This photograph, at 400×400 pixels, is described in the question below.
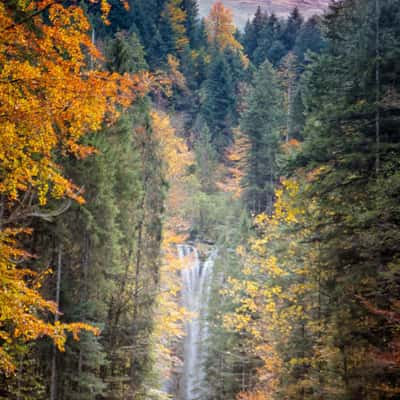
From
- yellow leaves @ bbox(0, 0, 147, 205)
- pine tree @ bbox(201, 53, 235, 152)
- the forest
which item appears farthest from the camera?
pine tree @ bbox(201, 53, 235, 152)

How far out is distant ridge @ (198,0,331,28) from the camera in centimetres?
6956

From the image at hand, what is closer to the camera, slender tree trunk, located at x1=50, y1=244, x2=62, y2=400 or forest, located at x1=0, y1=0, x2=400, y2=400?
forest, located at x1=0, y1=0, x2=400, y2=400

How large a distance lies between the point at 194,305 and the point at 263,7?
182ft

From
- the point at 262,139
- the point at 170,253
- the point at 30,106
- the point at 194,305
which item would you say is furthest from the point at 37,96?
the point at 262,139

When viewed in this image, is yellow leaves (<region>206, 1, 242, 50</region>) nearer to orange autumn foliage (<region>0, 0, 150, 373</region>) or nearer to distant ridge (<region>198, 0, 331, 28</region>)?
distant ridge (<region>198, 0, 331, 28</region>)

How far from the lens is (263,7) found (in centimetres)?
7262

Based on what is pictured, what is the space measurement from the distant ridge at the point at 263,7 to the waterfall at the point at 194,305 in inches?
1927

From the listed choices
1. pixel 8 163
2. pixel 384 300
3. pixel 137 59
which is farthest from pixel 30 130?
pixel 137 59

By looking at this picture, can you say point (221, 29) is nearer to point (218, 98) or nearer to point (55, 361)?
point (218, 98)

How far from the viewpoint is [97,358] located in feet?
36.8

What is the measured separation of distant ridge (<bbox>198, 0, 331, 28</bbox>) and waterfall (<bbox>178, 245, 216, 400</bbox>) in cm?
4896

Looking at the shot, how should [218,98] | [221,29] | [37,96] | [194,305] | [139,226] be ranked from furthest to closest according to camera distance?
1. [221,29]
2. [218,98]
3. [194,305]
4. [139,226]
5. [37,96]

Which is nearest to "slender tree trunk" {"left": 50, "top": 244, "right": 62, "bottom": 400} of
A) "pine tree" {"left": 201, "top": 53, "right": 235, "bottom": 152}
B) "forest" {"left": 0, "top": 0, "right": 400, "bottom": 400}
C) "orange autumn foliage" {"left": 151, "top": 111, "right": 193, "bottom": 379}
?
"forest" {"left": 0, "top": 0, "right": 400, "bottom": 400}

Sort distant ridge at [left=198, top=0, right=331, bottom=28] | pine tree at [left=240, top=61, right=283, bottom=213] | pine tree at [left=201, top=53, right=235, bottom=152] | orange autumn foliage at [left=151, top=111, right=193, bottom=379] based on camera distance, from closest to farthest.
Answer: orange autumn foliage at [left=151, top=111, right=193, bottom=379]
pine tree at [left=240, top=61, right=283, bottom=213]
pine tree at [left=201, top=53, right=235, bottom=152]
distant ridge at [left=198, top=0, right=331, bottom=28]
